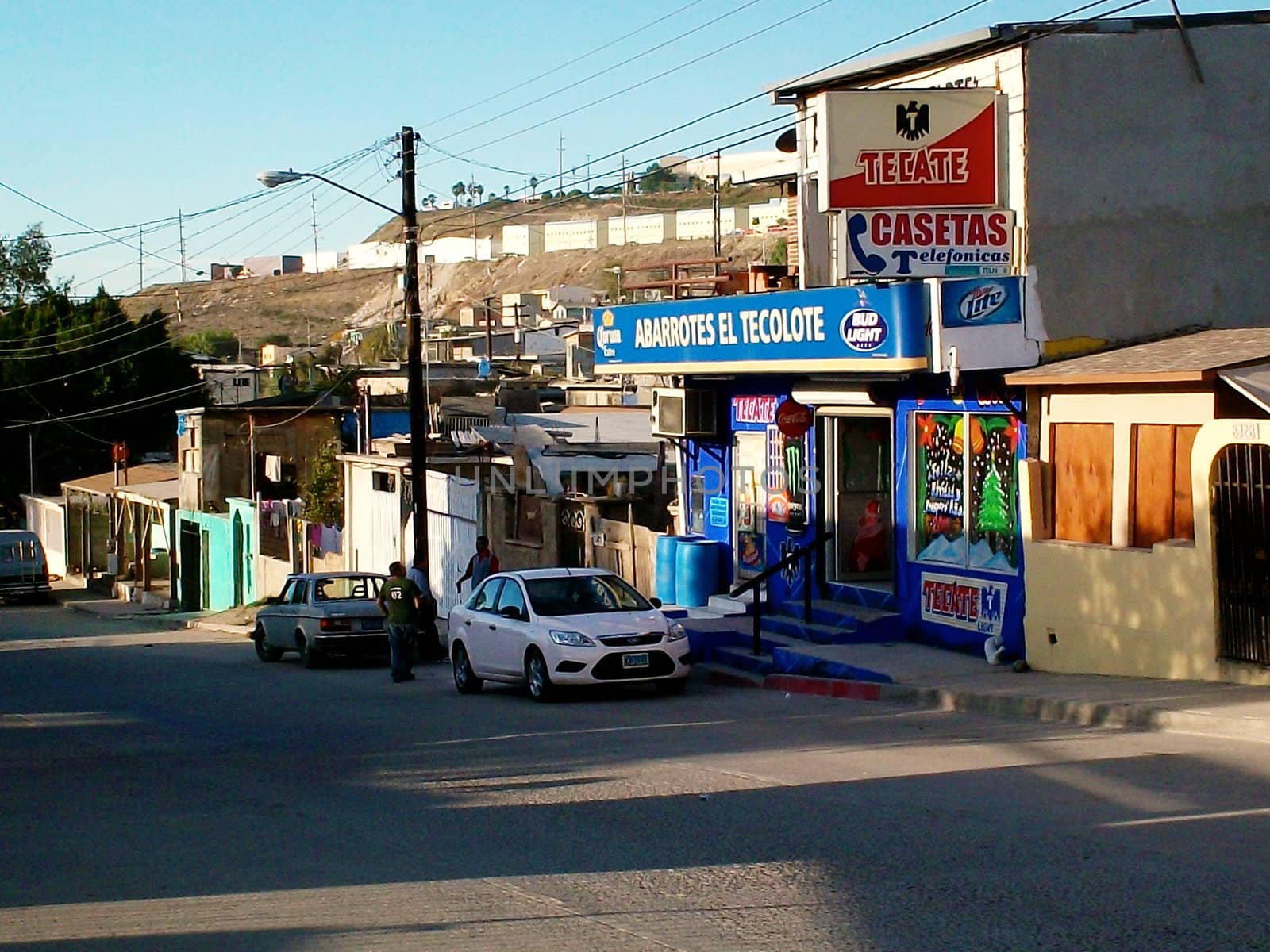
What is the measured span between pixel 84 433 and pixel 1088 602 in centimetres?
6269

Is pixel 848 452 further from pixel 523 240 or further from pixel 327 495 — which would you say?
pixel 523 240

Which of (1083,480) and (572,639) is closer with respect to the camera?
(1083,480)

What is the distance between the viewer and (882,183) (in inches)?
727

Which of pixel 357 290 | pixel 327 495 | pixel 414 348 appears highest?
pixel 357 290

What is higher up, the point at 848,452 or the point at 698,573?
the point at 848,452

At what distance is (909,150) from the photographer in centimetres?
1847

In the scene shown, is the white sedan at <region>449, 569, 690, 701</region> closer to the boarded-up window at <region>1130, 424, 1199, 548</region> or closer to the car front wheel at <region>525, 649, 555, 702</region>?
the car front wheel at <region>525, 649, 555, 702</region>

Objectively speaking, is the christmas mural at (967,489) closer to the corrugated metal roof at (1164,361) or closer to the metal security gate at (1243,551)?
the corrugated metal roof at (1164,361)

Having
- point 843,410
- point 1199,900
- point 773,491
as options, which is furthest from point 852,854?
point 773,491

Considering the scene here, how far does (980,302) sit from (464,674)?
7932 mm

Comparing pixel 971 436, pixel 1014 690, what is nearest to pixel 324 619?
pixel 971 436

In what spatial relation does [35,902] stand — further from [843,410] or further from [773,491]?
[773,491]

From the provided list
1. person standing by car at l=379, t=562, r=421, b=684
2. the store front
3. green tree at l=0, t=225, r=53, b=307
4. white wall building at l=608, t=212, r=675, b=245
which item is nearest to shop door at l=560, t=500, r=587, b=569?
the store front

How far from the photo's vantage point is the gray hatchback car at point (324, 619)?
26578 mm
